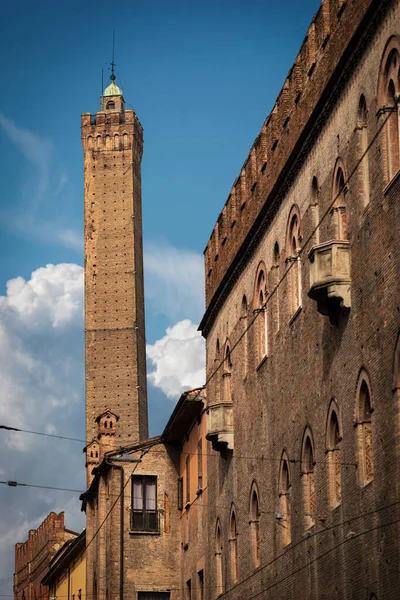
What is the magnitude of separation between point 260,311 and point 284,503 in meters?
3.75

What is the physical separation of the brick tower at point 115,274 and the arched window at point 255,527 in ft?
166

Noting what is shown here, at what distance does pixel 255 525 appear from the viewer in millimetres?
23500

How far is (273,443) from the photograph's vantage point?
22203 mm

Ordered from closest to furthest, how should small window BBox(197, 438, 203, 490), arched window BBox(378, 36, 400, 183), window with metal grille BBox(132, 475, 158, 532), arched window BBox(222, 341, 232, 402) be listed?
arched window BBox(378, 36, 400, 183) < arched window BBox(222, 341, 232, 402) < small window BBox(197, 438, 203, 490) < window with metal grille BBox(132, 475, 158, 532)

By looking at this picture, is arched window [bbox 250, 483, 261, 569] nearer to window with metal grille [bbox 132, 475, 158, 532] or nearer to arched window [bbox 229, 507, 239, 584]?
arched window [bbox 229, 507, 239, 584]

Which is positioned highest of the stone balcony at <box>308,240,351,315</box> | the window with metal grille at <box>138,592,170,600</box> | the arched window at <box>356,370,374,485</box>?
the stone balcony at <box>308,240,351,315</box>

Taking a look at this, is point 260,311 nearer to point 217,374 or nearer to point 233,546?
point 217,374

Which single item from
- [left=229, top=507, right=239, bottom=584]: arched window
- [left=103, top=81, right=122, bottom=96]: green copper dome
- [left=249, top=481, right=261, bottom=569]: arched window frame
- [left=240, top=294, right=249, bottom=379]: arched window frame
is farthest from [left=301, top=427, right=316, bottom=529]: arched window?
[left=103, top=81, right=122, bottom=96]: green copper dome

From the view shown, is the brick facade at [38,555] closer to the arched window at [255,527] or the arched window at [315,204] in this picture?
the arched window at [255,527]

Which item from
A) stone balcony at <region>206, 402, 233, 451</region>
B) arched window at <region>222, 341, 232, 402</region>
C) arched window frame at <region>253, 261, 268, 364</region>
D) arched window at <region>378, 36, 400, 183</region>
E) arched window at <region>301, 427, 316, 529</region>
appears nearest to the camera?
arched window at <region>378, 36, 400, 183</region>

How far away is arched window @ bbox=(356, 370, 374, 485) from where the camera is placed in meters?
16.9

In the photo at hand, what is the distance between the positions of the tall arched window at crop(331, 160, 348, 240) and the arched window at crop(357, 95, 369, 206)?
80 cm

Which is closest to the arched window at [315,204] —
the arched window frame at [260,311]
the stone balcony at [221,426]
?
the arched window frame at [260,311]

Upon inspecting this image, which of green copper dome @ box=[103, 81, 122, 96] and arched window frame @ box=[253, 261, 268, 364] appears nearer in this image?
arched window frame @ box=[253, 261, 268, 364]
